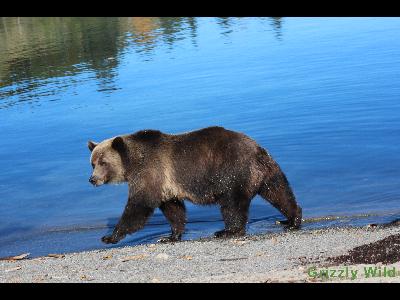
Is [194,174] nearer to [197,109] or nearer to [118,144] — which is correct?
[118,144]

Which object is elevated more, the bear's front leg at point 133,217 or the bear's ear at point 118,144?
the bear's ear at point 118,144

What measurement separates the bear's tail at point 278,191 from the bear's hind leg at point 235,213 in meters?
0.35

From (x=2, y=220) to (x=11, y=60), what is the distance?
17234 mm

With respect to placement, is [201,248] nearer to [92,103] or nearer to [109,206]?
[109,206]

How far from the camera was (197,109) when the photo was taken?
65.2ft

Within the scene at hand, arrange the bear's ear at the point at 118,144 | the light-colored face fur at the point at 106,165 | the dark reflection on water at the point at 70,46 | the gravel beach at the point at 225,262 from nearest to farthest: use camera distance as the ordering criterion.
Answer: the gravel beach at the point at 225,262 → the bear's ear at the point at 118,144 → the light-colored face fur at the point at 106,165 → the dark reflection on water at the point at 70,46

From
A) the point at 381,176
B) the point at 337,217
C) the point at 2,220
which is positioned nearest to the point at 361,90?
the point at 381,176

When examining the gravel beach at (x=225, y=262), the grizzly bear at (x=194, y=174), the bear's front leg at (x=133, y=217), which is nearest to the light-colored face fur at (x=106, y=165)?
the grizzly bear at (x=194, y=174)

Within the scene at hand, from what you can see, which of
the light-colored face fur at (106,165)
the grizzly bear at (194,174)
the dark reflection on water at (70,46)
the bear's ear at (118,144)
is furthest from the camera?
the dark reflection on water at (70,46)

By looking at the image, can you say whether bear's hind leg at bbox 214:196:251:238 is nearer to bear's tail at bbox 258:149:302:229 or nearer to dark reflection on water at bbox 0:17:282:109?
bear's tail at bbox 258:149:302:229

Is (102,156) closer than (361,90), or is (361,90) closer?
(102,156)

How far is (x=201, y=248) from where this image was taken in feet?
30.4

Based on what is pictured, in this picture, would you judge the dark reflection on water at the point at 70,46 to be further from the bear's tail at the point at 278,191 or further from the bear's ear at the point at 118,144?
the bear's tail at the point at 278,191

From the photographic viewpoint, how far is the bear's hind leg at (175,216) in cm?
1045
